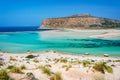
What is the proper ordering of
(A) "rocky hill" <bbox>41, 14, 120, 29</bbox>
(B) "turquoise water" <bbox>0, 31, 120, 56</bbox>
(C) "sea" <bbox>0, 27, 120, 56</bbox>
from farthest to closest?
(A) "rocky hill" <bbox>41, 14, 120, 29</bbox>, (B) "turquoise water" <bbox>0, 31, 120, 56</bbox>, (C) "sea" <bbox>0, 27, 120, 56</bbox>

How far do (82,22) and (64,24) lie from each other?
43.2 feet

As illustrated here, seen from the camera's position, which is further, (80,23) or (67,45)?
(80,23)

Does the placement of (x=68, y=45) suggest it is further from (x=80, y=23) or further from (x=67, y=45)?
(x=80, y=23)

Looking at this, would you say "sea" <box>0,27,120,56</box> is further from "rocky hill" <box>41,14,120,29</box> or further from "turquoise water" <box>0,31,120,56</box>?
"rocky hill" <box>41,14,120,29</box>

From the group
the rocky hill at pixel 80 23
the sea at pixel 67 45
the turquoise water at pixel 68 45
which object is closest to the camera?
the sea at pixel 67 45

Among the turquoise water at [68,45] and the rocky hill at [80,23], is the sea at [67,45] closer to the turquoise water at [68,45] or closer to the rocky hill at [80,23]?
the turquoise water at [68,45]

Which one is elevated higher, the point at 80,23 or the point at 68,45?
the point at 80,23

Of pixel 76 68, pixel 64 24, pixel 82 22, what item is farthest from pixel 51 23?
pixel 76 68

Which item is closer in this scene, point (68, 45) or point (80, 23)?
point (68, 45)

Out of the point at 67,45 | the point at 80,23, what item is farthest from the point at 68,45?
the point at 80,23

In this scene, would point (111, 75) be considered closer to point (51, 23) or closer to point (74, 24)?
point (74, 24)

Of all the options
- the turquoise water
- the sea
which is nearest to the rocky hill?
the sea

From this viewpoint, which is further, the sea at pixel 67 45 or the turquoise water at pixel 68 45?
the turquoise water at pixel 68 45

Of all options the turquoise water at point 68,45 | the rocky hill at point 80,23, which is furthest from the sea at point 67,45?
the rocky hill at point 80,23
